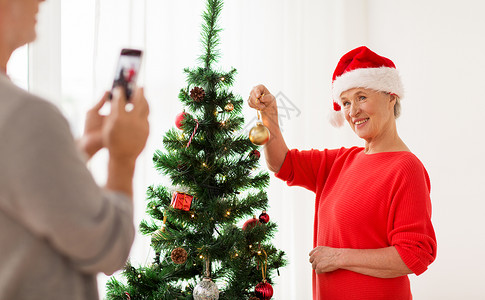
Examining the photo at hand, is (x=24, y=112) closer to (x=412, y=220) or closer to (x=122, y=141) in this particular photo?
(x=122, y=141)

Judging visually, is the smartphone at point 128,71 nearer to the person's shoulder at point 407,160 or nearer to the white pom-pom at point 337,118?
the person's shoulder at point 407,160

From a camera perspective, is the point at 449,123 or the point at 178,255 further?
the point at 449,123

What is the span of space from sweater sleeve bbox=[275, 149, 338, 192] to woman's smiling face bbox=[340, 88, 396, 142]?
185 millimetres

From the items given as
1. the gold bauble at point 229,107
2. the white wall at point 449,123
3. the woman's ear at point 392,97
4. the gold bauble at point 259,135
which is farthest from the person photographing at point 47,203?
the white wall at point 449,123

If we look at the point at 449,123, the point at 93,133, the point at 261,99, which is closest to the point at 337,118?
the point at 261,99

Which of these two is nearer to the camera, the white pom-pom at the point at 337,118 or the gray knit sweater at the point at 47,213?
the gray knit sweater at the point at 47,213

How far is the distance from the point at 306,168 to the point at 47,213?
1227 mm

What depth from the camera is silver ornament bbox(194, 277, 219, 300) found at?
135 cm

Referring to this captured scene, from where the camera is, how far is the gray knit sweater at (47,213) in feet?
1.78

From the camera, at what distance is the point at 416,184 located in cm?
137

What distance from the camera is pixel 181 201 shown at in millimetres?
1373

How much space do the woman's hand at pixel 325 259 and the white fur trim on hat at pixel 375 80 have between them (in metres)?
0.58

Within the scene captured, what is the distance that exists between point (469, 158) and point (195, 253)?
185cm

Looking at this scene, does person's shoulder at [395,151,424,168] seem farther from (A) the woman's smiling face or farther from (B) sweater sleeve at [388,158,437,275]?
(A) the woman's smiling face
